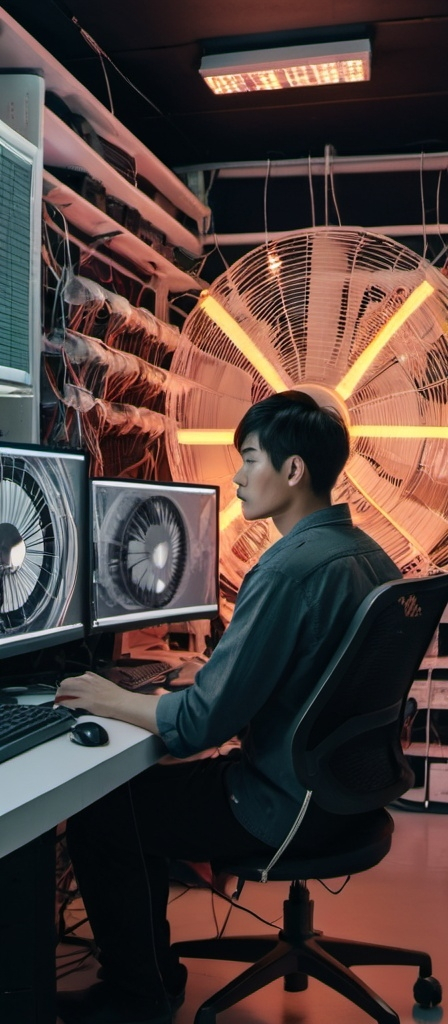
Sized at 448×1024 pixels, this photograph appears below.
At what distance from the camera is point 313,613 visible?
167 cm

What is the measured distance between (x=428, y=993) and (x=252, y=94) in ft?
7.93

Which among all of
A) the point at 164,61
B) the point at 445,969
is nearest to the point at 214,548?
the point at 445,969

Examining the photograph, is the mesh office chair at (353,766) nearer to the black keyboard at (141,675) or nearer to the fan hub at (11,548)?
the black keyboard at (141,675)

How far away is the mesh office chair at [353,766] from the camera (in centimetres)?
164

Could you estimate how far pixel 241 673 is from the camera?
162 cm

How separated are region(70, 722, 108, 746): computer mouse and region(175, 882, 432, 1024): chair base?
2.10 ft

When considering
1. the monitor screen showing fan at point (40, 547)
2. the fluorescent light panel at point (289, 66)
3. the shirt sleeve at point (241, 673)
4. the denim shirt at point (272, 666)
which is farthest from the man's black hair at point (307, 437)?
the fluorescent light panel at point (289, 66)

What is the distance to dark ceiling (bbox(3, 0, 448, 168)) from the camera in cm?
246

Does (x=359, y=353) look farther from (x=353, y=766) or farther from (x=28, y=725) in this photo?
(x=28, y=725)

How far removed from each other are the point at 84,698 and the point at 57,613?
32 centimetres

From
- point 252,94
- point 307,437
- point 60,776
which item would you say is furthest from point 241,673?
point 252,94

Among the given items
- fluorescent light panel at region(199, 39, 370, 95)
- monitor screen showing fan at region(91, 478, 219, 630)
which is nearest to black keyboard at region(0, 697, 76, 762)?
monitor screen showing fan at region(91, 478, 219, 630)

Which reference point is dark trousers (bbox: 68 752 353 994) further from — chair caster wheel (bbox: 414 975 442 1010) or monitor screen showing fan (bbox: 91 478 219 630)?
chair caster wheel (bbox: 414 975 442 1010)

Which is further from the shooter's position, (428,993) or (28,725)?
(428,993)
